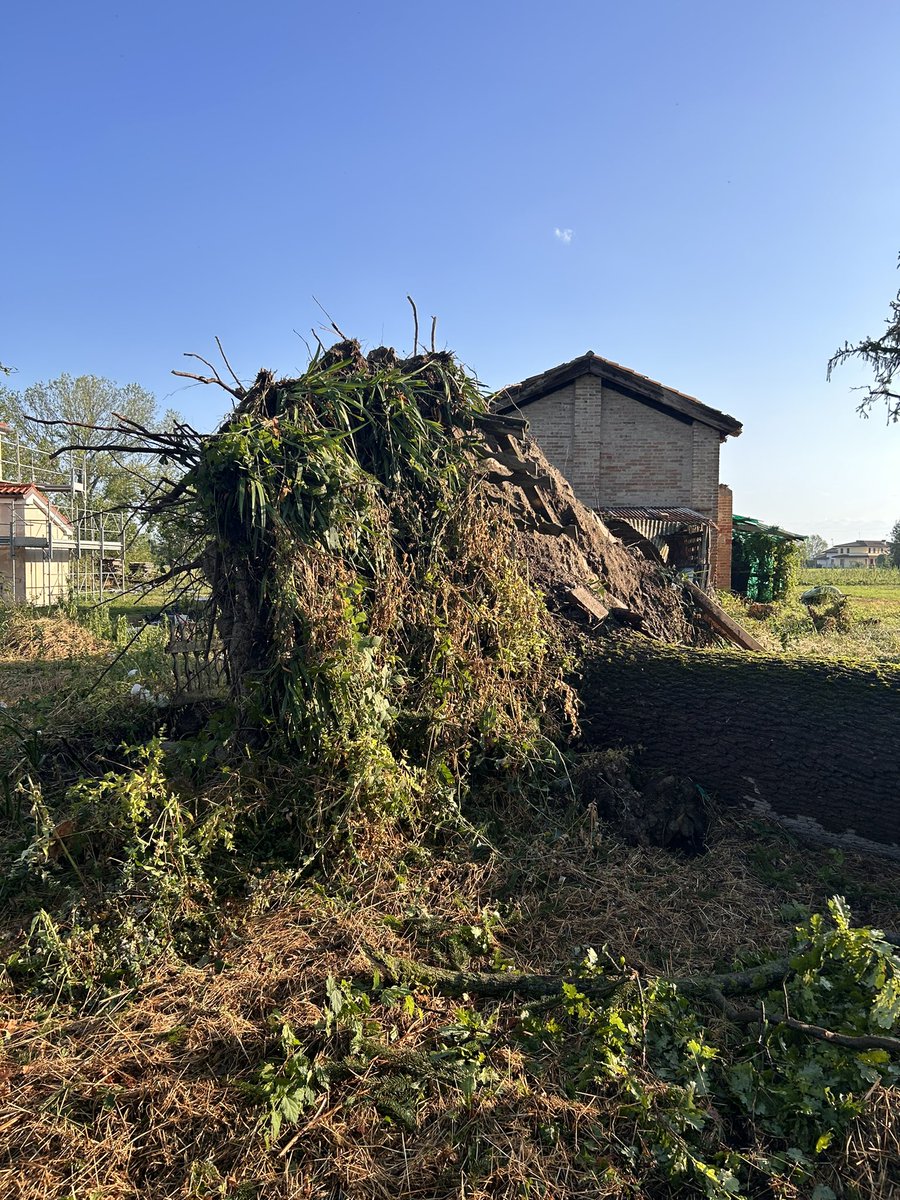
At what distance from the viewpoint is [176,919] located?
3189 mm

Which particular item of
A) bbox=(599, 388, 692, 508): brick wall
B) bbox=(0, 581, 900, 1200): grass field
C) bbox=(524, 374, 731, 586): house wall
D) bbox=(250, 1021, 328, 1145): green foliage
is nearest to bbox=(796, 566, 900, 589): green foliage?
bbox=(524, 374, 731, 586): house wall

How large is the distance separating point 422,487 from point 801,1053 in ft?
11.8

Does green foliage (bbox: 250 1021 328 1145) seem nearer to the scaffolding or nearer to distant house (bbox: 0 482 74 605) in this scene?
the scaffolding

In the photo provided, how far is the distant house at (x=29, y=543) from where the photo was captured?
60.5ft

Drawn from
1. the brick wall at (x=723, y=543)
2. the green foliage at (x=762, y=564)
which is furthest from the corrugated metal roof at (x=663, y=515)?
the green foliage at (x=762, y=564)

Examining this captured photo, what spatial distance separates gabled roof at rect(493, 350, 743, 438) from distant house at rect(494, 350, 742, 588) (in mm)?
26

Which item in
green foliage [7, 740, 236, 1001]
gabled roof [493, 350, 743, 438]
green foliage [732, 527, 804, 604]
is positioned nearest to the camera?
green foliage [7, 740, 236, 1001]

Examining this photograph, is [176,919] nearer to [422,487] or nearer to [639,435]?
[422,487]

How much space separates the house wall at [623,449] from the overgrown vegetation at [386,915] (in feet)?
44.8

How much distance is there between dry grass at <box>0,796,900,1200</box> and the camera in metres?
2.26

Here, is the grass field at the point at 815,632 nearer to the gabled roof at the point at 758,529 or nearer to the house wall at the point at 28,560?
the gabled roof at the point at 758,529

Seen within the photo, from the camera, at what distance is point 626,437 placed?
18.2m

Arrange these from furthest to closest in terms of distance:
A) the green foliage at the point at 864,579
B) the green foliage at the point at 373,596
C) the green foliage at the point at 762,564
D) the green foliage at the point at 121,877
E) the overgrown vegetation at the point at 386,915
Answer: the green foliage at the point at 864,579
the green foliage at the point at 762,564
the green foliage at the point at 373,596
the green foliage at the point at 121,877
the overgrown vegetation at the point at 386,915

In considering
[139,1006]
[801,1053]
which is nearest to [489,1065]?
[801,1053]
